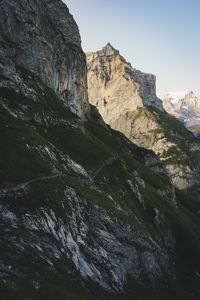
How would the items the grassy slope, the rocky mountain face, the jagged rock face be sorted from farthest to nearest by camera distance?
the jagged rock face
the grassy slope
the rocky mountain face

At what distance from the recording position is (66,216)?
64.7 m

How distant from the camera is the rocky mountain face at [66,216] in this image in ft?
167

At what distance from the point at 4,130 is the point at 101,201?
19.7 meters

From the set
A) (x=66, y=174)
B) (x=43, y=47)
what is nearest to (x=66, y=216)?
(x=66, y=174)

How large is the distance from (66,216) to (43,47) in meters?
105

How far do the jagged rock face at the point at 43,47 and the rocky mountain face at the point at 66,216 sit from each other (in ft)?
1.64

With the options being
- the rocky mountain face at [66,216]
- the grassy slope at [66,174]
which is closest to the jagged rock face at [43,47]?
the rocky mountain face at [66,216]

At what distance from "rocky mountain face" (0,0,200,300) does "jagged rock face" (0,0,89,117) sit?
500 millimetres

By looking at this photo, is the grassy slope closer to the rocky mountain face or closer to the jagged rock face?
the rocky mountain face

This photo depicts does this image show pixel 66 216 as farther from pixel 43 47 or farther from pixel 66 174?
pixel 43 47

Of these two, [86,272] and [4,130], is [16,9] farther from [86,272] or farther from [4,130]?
[86,272]

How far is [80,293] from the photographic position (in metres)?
50.1

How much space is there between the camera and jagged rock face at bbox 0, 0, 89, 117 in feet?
464

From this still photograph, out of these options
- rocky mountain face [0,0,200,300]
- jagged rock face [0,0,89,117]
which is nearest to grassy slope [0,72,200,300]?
rocky mountain face [0,0,200,300]
